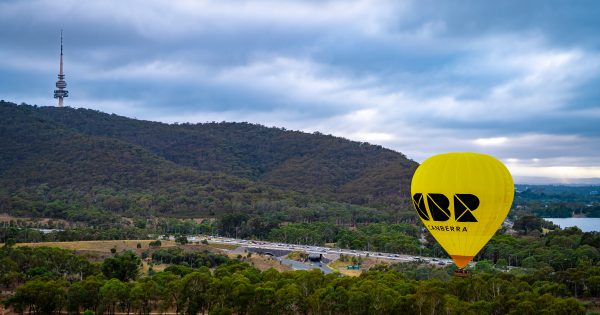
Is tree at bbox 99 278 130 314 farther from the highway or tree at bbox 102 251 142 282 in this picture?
the highway

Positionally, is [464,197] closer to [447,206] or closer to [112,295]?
[447,206]

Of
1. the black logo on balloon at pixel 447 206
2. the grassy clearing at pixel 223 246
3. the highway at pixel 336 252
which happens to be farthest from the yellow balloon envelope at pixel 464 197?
the grassy clearing at pixel 223 246

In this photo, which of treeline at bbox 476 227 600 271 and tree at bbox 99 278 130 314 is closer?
tree at bbox 99 278 130 314

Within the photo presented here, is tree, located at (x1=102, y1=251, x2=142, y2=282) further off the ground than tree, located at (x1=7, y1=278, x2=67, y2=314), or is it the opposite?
tree, located at (x1=102, y1=251, x2=142, y2=282)

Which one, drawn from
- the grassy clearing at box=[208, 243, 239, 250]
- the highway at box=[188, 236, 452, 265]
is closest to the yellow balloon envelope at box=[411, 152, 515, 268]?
the highway at box=[188, 236, 452, 265]

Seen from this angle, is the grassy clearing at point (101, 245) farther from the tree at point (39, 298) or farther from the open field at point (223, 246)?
the tree at point (39, 298)

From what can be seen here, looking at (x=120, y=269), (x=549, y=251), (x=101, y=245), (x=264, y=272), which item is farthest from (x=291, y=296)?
(x=101, y=245)

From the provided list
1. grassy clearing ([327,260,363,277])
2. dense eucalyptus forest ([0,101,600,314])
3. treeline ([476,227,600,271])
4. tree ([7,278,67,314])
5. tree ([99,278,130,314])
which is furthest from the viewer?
grassy clearing ([327,260,363,277])
